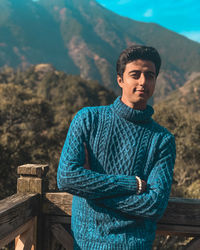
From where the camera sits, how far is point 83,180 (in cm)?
138

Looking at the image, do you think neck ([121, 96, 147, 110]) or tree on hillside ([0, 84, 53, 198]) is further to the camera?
tree on hillside ([0, 84, 53, 198])

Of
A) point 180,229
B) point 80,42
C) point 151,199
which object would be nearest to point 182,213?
point 180,229

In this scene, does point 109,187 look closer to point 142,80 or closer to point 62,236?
point 142,80

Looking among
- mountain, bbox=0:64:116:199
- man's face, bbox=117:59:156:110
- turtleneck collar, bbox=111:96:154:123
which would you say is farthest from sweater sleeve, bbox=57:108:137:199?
mountain, bbox=0:64:116:199

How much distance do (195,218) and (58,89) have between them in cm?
3894

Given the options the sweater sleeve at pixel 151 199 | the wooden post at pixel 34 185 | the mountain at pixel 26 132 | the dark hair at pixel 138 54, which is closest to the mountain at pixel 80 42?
the mountain at pixel 26 132

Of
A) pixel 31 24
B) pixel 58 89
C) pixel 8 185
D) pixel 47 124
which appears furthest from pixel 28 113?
pixel 31 24

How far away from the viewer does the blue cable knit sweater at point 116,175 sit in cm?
140

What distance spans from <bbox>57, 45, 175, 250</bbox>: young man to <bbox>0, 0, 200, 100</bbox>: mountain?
320 ft

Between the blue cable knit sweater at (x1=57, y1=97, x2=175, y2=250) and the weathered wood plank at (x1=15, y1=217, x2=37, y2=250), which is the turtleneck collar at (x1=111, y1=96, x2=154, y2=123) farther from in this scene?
the weathered wood plank at (x1=15, y1=217, x2=37, y2=250)

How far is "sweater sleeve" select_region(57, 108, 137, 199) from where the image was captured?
4.52ft

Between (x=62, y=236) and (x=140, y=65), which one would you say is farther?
(x=62, y=236)

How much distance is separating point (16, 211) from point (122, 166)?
0.77 meters

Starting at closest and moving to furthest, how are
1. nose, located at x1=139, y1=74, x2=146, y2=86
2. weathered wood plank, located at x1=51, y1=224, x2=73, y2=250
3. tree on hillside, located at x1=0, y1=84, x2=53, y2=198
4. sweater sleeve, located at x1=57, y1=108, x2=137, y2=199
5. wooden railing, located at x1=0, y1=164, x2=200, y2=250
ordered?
sweater sleeve, located at x1=57, y1=108, x2=137, y2=199 < nose, located at x1=139, y1=74, x2=146, y2=86 < wooden railing, located at x1=0, y1=164, x2=200, y2=250 < weathered wood plank, located at x1=51, y1=224, x2=73, y2=250 < tree on hillside, located at x1=0, y1=84, x2=53, y2=198
